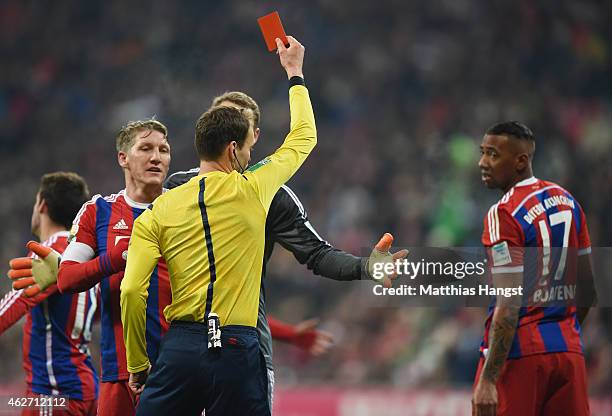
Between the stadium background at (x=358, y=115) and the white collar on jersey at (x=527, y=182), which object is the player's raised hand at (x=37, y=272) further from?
the stadium background at (x=358, y=115)

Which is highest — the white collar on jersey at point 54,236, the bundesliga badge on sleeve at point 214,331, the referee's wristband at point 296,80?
the referee's wristband at point 296,80

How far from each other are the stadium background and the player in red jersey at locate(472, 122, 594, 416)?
411cm

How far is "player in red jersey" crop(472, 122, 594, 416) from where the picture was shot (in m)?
4.73

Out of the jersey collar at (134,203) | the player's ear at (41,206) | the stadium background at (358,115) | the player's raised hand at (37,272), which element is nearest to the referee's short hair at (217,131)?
the jersey collar at (134,203)

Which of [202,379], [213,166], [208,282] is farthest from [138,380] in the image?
[213,166]

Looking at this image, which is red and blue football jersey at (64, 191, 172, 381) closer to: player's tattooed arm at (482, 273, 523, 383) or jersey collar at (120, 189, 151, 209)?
jersey collar at (120, 189, 151, 209)

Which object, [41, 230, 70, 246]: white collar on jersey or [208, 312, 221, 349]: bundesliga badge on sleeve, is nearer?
[208, 312, 221, 349]: bundesliga badge on sleeve

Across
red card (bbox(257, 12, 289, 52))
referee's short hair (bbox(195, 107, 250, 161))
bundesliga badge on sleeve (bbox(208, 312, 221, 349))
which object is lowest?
bundesliga badge on sleeve (bbox(208, 312, 221, 349))

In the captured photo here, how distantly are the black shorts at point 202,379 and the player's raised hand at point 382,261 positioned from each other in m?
0.73

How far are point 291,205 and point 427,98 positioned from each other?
9.67 metres

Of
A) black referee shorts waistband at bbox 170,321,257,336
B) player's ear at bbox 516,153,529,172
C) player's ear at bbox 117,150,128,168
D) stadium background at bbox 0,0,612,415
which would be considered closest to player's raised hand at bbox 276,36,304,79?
player's ear at bbox 117,150,128,168

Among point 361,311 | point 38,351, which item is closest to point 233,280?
point 38,351

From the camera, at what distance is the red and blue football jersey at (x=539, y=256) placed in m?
4.79

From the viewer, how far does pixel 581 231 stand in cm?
500
